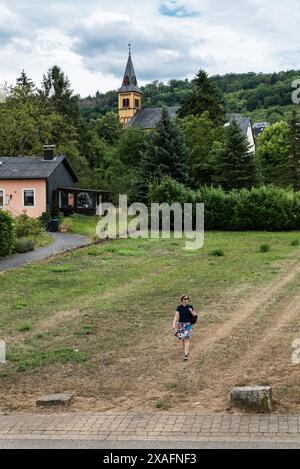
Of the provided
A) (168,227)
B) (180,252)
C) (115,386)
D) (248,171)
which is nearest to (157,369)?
(115,386)

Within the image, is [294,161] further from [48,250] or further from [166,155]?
[48,250]

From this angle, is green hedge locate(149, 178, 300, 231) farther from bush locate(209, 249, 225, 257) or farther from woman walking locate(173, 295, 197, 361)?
woman walking locate(173, 295, 197, 361)

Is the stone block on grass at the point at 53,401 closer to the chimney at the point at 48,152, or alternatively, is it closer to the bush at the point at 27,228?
the bush at the point at 27,228

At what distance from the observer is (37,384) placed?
35.3 feet

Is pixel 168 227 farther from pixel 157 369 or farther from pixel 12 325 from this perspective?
pixel 157 369

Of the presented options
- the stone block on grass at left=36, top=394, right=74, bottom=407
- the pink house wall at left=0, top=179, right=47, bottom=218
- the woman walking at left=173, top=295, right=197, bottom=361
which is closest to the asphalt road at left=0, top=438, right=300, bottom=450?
the stone block on grass at left=36, top=394, right=74, bottom=407

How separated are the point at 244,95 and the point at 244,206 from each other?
347ft

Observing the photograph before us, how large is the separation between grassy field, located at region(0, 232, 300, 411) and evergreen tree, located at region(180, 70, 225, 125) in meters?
43.5

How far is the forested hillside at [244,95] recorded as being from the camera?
124919mm

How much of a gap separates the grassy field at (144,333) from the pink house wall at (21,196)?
20.8 m

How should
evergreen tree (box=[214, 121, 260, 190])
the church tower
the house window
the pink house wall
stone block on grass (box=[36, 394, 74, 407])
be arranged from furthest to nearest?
the church tower
evergreen tree (box=[214, 121, 260, 190])
the house window
the pink house wall
stone block on grass (box=[36, 394, 74, 407])

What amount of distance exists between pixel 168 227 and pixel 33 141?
26.3m

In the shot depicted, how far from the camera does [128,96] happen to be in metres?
132

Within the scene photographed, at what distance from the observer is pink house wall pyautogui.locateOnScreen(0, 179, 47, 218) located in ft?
154
